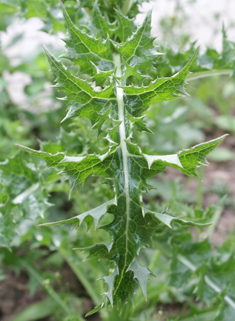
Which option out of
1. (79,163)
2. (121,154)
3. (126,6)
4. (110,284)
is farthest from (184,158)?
(126,6)

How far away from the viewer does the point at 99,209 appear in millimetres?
919

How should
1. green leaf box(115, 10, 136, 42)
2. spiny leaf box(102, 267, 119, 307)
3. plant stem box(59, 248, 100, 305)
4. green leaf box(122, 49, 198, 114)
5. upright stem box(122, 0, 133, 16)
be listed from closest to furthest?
spiny leaf box(102, 267, 119, 307) → green leaf box(122, 49, 198, 114) → green leaf box(115, 10, 136, 42) → upright stem box(122, 0, 133, 16) → plant stem box(59, 248, 100, 305)

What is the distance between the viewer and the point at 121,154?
100 centimetres

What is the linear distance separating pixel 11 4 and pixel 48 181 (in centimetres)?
104

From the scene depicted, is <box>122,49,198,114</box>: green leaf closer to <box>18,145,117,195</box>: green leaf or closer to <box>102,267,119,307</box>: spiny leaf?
<box>18,145,117,195</box>: green leaf

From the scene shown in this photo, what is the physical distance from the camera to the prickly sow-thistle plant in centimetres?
91

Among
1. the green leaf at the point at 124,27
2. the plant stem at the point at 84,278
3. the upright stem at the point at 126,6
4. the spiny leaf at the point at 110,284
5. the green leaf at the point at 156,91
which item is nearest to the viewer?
the spiny leaf at the point at 110,284

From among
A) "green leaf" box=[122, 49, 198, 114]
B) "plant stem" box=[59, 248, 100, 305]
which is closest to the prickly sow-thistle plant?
"green leaf" box=[122, 49, 198, 114]

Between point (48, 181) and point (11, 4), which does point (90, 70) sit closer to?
point (48, 181)

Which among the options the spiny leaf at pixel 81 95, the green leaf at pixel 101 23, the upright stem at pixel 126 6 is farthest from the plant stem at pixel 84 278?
the upright stem at pixel 126 6

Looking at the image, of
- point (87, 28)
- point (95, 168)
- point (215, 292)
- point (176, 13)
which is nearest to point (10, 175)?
point (95, 168)

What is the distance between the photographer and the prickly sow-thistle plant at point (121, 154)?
2.97 feet

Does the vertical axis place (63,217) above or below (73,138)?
below

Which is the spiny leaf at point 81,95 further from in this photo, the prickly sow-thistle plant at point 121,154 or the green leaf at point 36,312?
the green leaf at point 36,312
